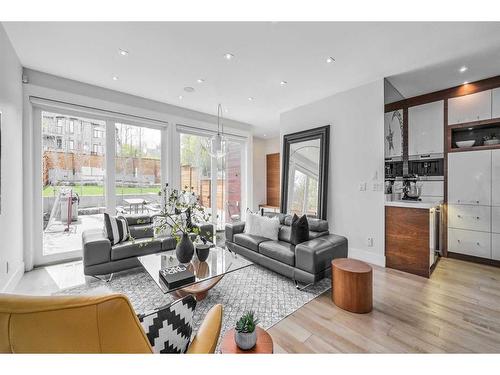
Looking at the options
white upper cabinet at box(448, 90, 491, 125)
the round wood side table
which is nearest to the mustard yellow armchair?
the round wood side table

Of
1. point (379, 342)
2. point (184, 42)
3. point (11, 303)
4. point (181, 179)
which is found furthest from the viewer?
point (181, 179)

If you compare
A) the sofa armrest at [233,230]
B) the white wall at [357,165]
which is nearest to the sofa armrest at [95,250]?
the sofa armrest at [233,230]

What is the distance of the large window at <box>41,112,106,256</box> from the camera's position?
3.46m

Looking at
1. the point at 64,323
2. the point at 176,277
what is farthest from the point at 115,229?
the point at 64,323

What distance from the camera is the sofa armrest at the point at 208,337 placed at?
39.8 inches

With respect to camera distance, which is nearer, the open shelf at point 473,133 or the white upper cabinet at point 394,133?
the open shelf at point 473,133

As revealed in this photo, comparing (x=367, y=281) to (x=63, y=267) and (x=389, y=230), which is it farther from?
(x=63, y=267)

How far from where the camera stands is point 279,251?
2.82 metres

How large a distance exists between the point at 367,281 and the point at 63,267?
13.4 ft

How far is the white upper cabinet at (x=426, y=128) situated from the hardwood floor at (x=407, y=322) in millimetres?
2122

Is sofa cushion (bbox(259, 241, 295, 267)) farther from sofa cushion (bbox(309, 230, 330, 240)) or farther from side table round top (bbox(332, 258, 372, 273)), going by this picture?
side table round top (bbox(332, 258, 372, 273))

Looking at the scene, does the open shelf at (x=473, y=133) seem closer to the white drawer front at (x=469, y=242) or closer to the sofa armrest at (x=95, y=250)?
the white drawer front at (x=469, y=242)

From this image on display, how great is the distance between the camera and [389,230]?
3.30 meters
